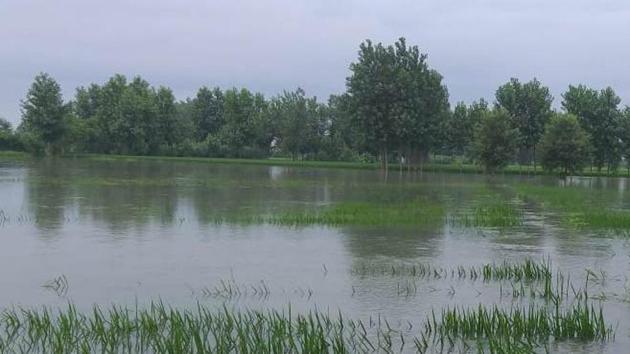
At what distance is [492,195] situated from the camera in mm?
34906

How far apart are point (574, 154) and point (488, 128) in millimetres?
6848

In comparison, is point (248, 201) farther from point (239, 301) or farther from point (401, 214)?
point (239, 301)

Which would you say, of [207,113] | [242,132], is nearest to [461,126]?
[242,132]

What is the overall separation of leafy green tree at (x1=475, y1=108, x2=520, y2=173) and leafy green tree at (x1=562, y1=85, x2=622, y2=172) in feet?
32.6

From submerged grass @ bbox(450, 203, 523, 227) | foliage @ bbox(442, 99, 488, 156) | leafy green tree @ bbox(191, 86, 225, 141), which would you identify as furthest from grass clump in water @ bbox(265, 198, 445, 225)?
leafy green tree @ bbox(191, 86, 225, 141)

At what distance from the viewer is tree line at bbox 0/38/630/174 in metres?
62.2

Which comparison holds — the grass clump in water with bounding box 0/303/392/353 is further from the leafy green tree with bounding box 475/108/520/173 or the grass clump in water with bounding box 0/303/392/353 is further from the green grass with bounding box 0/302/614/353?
the leafy green tree with bounding box 475/108/520/173

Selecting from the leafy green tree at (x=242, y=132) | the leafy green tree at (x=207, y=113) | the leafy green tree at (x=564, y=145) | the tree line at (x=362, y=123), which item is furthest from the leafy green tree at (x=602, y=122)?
the leafy green tree at (x=207, y=113)

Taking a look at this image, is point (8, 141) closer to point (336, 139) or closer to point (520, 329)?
point (336, 139)

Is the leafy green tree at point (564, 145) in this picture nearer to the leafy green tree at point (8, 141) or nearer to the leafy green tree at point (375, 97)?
the leafy green tree at point (375, 97)

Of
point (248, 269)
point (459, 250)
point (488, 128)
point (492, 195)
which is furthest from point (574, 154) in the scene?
point (248, 269)

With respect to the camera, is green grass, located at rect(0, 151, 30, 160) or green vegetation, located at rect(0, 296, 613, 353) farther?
green grass, located at rect(0, 151, 30, 160)

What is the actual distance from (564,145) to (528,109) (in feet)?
39.5

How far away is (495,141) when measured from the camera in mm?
60500
